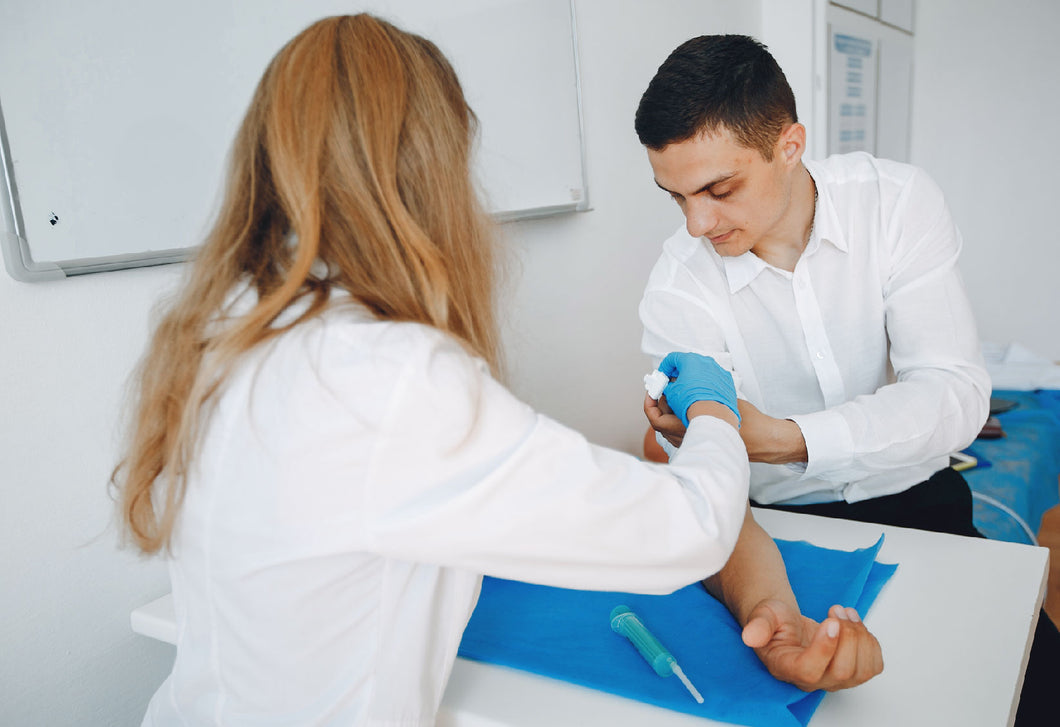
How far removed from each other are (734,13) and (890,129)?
153cm

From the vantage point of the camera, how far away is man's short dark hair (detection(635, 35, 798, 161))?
1188mm

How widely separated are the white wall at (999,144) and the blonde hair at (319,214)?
4.00 m

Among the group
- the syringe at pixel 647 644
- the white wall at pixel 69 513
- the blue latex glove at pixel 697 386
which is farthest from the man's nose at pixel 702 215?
the white wall at pixel 69 513

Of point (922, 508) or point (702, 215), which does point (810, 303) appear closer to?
point (702, 215)

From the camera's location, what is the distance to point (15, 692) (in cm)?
104

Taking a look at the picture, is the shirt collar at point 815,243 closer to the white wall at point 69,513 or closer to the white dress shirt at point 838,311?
the white dress shirt at point 838,311

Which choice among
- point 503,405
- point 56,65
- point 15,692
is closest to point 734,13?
point 56,65

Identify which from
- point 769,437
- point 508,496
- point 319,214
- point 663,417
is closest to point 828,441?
point 769,437

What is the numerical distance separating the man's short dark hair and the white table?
2.18ft

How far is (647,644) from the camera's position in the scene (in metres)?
0.87

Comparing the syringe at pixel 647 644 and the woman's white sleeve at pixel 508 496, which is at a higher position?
the woman's white sleeve at pixel 508 496

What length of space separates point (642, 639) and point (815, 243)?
81 centimetres

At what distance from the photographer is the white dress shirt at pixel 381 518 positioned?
2.05 ft

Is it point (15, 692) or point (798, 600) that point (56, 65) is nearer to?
point (15, 692)
